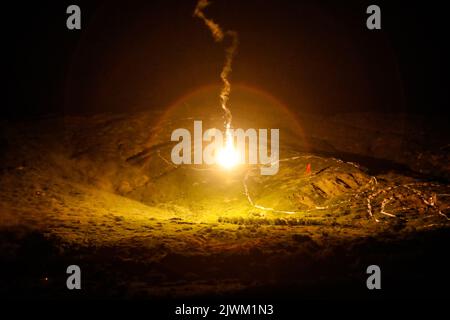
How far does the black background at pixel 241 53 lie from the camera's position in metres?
16.0

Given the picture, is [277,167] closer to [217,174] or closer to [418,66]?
[217,174]

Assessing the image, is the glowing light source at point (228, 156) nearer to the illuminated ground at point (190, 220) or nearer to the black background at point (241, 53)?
the illuminated ground at point (190, 220)

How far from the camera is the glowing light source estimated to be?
10081mm

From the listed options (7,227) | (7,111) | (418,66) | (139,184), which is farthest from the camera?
(418,66)

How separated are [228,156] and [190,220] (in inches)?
128

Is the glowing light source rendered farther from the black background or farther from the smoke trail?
the black background

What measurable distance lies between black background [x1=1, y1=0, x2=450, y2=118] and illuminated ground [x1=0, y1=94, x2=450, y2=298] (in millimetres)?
4771

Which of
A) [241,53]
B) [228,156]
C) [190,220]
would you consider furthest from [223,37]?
[190,220]

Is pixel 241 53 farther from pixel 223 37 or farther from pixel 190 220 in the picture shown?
pixel 190 220

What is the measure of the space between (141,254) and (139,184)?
397 cm

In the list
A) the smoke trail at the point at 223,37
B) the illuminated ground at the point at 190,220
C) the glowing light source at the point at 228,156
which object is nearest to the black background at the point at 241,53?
the smoke trail at the point at 223,37

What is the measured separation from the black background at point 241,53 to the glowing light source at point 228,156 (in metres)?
5.20
